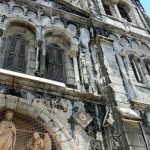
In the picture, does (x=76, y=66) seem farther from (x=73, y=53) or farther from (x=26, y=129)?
(x=26, y=129)

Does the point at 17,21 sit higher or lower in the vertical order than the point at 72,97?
higher

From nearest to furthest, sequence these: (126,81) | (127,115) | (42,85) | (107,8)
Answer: (127,115)
(42,85)
(126,81)
(107,8)

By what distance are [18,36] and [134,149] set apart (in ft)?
18.4

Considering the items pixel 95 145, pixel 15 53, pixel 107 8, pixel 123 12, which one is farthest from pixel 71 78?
pixel 123 12

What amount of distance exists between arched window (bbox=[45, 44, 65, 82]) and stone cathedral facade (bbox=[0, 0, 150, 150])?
4 centimetres

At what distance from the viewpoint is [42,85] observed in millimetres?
8469

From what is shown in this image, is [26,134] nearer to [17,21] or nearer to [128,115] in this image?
[128,115]

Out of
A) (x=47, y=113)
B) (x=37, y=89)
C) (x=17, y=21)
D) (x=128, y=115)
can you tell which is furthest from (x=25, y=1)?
(x=128, y=115)

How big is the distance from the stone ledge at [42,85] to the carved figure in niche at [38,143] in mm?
1447

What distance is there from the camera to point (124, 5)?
54.6 ft

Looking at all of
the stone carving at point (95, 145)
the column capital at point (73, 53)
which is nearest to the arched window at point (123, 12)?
the column capital at point (73, 53)

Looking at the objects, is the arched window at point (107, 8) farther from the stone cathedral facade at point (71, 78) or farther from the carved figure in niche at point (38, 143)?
the carved figure in niche at point (38, 143)

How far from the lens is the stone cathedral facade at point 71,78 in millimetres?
7742

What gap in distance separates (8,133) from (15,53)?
339 centimetres
